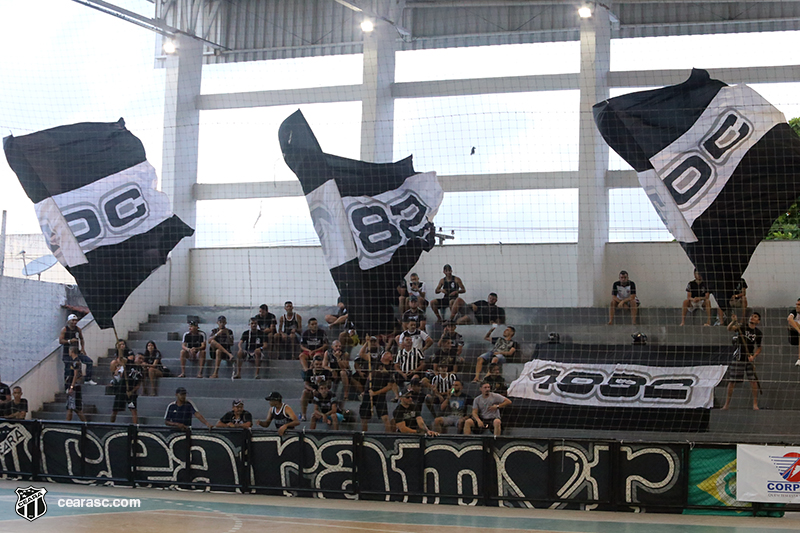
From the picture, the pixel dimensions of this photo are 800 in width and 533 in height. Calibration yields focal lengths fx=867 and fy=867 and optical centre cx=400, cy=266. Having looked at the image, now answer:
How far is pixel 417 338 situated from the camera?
46.7 feet

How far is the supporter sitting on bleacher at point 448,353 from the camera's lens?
1412cm

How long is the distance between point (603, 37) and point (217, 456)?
38.8 feet

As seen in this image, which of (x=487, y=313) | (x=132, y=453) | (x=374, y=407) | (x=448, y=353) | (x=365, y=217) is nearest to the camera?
(x=132, y=453)

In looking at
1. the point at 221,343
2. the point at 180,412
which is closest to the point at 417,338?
the point at 180,412

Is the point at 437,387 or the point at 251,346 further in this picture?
the point at 251,346

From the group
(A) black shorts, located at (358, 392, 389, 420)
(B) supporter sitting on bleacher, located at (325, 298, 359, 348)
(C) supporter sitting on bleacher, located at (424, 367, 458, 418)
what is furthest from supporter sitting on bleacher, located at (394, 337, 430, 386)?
(B) supporter sitting on bleacher, located at (325, 298, 359, 348)

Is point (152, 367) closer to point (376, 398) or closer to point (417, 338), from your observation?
point (376, 398)

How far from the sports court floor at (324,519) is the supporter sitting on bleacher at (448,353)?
3.46 m

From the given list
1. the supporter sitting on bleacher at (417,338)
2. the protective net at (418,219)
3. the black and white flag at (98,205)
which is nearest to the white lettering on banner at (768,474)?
the protective net at (418,219)

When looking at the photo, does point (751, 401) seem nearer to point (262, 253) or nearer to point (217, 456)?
point (217, 456)

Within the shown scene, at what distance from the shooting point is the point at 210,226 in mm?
20422

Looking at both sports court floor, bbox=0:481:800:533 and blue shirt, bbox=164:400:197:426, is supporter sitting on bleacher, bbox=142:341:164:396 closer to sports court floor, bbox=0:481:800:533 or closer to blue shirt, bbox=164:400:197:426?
blue shirt, bbox=164:400:197:426

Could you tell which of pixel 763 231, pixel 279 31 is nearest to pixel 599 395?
pixel 763 231

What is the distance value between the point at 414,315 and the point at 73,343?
6576mm
